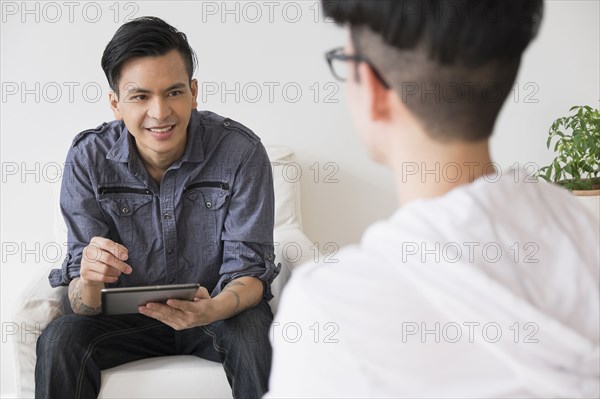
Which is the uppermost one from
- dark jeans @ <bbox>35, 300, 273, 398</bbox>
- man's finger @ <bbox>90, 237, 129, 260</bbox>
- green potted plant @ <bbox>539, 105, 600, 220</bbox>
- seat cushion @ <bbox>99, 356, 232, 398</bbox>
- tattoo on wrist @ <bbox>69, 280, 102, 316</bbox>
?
green potted plant @ <bbox>539, 105, 600, 220</bbox>

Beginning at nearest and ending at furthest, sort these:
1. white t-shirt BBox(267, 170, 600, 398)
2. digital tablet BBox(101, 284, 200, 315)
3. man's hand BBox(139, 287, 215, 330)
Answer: white t-shirt BBox(267, 170, 600, 398)
digital tablet BBox(101, 284, 200, 315)
man's hand BBox(139, 287, 215, 330)

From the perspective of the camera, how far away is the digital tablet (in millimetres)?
1840

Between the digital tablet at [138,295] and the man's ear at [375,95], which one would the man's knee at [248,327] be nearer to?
the digital tablet at [138,295]

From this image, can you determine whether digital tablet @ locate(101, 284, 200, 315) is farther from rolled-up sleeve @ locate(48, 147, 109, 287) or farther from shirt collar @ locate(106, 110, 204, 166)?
shirt collar @ locate(106, 110, 204, 166)

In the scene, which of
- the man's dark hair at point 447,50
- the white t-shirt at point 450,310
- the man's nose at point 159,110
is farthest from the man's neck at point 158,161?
the white t-shirt at point 450,310

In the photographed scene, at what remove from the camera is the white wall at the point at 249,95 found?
2.94 metres

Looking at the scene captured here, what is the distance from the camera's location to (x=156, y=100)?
2129 millimetres

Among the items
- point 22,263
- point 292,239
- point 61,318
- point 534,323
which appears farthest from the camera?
point 22,263

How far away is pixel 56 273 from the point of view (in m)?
2.27

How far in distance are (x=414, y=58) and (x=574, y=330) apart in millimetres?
314

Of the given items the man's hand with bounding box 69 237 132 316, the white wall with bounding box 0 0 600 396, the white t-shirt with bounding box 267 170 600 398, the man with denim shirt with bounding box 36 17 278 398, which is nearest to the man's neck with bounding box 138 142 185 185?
the man with denim shirt with bounding box 36 17 278 398

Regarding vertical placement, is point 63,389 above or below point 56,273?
below

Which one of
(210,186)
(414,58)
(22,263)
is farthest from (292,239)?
(414,58)

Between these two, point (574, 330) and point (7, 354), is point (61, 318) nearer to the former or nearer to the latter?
point (7, 354)
